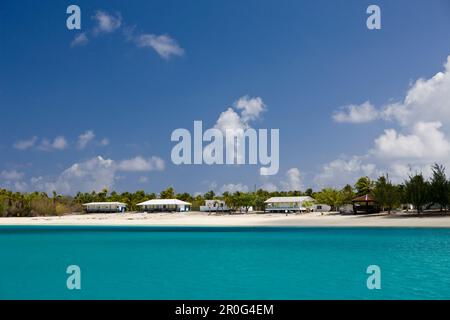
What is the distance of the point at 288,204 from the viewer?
98.9 m

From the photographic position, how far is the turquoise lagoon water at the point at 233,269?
1766 cm

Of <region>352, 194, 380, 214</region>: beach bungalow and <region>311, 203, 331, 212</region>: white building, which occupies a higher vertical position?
<region>352, 194, 380, 214</region>: beach bungalow

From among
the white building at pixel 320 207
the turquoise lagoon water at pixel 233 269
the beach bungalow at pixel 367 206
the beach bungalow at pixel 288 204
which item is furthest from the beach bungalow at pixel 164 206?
the turquoise lagoon water at pixel 233 269

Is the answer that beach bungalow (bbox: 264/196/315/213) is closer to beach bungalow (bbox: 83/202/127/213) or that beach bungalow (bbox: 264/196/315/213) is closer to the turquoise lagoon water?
beach bungalow (bbox: 83/202/127/213)

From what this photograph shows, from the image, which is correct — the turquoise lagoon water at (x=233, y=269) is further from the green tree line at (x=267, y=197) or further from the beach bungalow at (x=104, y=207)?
the beach bungalow at (x=104, y=207)

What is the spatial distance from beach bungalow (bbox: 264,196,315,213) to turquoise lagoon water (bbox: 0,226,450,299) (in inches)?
2330

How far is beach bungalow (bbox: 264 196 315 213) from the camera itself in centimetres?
9644

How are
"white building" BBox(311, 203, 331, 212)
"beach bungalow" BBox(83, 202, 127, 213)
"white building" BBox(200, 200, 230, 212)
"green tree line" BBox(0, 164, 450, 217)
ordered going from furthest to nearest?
"beach bungalow" BBox(83, 202, 127, 213) → "white building" BBox(200, 200, 230, 212) → "white building" BBox(311, 203, 331, 212) → "green tree line" BBox(0, 164, 450, 217)

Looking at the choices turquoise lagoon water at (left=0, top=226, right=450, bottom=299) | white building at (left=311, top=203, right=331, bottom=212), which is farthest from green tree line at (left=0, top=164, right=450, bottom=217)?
turquoise lagoon water at (left=0, top=226, right=450, bottom=299)

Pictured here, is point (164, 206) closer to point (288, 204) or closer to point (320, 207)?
point (288, 204)

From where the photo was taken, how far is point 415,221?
171ft
